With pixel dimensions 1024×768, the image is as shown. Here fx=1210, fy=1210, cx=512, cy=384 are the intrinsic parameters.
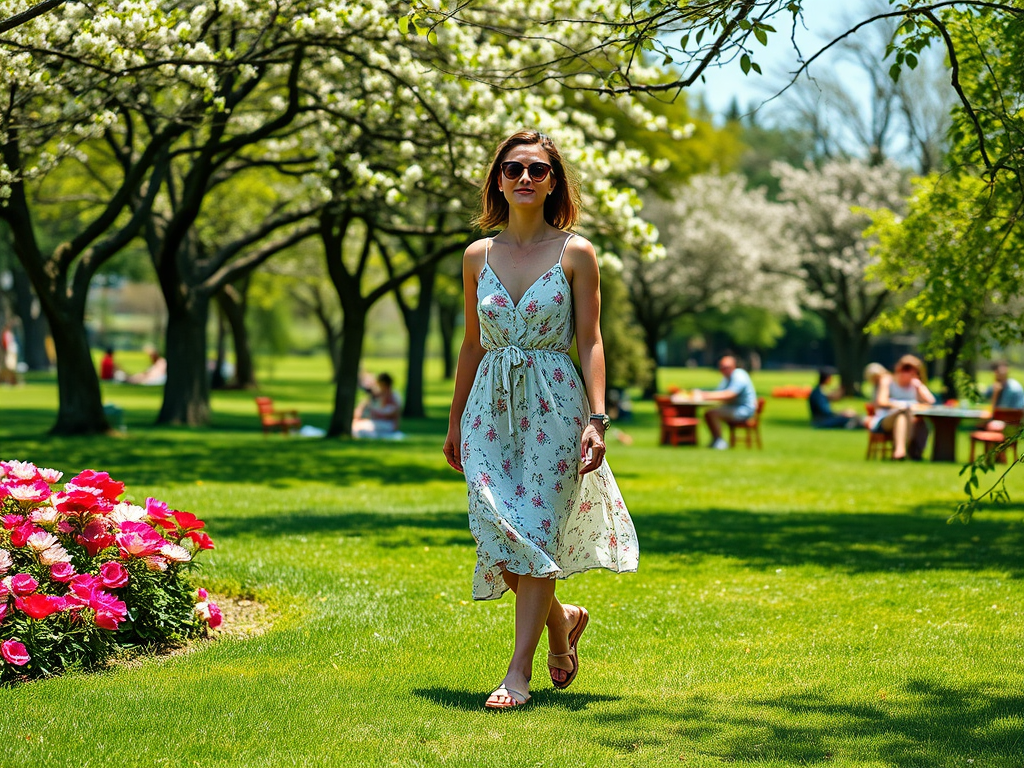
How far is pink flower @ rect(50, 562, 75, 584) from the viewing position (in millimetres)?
4758

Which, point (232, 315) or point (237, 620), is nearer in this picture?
point (237, 620)

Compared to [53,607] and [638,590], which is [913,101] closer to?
[638,590]

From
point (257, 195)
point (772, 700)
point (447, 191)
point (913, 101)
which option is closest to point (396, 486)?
point (447, 191)

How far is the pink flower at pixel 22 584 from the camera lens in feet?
A: 15.1

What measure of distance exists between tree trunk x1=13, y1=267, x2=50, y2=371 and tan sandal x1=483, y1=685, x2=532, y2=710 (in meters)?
42.3

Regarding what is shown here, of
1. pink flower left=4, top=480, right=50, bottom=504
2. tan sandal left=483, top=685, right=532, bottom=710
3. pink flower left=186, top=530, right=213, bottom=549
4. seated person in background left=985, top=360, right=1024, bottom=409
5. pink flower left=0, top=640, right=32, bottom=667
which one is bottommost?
tan sandal left=483, top=685, right=532, bottom=710

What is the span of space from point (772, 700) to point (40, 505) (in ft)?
10.2

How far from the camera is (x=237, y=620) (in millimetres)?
6121

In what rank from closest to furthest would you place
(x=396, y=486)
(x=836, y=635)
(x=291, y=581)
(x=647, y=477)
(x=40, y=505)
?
(x=40, y=505)
(x=836, y=635)
(x=291, y=581)
(x=396, y=486)
(x=647, y=477)

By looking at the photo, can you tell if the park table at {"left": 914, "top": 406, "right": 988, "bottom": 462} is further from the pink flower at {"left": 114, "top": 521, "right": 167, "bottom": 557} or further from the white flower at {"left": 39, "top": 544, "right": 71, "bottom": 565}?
the white flower at {"left": 39, "top": 544, "right": 71, "bottom": 565}

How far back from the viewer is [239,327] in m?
35.6

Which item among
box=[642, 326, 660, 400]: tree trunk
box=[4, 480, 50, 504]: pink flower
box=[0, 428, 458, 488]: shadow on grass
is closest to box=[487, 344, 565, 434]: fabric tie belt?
box=[4, 480, 50, 504]: pink flower

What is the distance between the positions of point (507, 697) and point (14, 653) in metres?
1.84

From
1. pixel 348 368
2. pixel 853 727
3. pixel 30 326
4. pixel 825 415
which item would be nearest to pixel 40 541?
pixel 853 727
